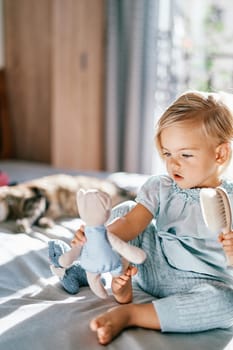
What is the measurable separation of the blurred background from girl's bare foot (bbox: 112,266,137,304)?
2.04 metres

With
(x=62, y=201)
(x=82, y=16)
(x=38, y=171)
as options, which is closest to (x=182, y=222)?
(x=62, y=201)

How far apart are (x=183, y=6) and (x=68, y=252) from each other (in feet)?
8.06

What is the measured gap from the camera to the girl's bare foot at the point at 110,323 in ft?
3.16

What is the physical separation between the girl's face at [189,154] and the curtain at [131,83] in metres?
1.95

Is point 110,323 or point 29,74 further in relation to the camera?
point 29,74

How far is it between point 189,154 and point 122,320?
0.40m

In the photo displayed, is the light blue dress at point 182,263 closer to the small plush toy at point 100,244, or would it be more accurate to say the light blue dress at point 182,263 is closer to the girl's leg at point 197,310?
the girl's leg at point 197,310

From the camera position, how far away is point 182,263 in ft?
3.81

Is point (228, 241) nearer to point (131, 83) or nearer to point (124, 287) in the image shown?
point (124, 287)

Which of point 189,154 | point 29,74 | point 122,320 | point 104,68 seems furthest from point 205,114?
point 29,74

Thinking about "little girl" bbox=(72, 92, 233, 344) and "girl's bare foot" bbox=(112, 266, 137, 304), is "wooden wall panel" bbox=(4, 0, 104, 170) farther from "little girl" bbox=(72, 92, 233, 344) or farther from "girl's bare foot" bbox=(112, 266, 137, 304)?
"girl's bare foot" bbox=(112, 266, 137, 304)

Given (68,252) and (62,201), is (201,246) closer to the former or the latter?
(68,252)

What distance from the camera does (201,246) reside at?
3.82 feet

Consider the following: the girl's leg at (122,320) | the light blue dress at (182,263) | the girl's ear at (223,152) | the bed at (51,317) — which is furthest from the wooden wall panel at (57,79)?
the girl's leg at (122,320)
